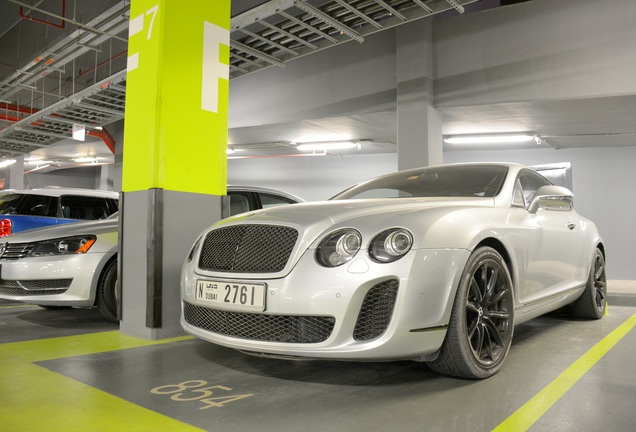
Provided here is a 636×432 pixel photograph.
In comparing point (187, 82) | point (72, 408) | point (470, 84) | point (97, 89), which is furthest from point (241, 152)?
point (72, 408)

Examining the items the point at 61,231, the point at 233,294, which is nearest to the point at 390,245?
the point at 233,294

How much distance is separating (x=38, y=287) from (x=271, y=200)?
240 centimetres

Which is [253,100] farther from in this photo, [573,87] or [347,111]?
[573,87]

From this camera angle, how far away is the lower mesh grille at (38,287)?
4160 millimetres

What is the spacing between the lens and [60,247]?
4.25 metres

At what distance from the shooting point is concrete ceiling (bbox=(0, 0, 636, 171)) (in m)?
8.05

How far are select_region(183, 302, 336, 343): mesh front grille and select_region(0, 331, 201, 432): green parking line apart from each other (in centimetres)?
56

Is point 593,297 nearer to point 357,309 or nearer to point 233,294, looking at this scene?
point 357,309

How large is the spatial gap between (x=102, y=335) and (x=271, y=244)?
2139mm

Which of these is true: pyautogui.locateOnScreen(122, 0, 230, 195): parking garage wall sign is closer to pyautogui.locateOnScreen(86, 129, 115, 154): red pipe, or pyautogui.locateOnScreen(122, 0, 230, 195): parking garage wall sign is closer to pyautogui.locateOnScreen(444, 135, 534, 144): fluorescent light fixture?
pyautogui.locateOnScreen(444, 135, 534, 144): fluorescent light fixture

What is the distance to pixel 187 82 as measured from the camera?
3.92 meters

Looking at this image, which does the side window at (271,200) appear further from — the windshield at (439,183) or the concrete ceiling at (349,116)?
the concrete ceiling at (349,116)

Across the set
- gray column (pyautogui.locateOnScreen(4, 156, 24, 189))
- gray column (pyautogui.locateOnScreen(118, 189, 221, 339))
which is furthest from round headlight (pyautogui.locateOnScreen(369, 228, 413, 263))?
gray column (pyautogui.locateOnScreen(4, 156, 24, 189))

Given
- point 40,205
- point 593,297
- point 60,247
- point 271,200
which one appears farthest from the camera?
point 40,205
